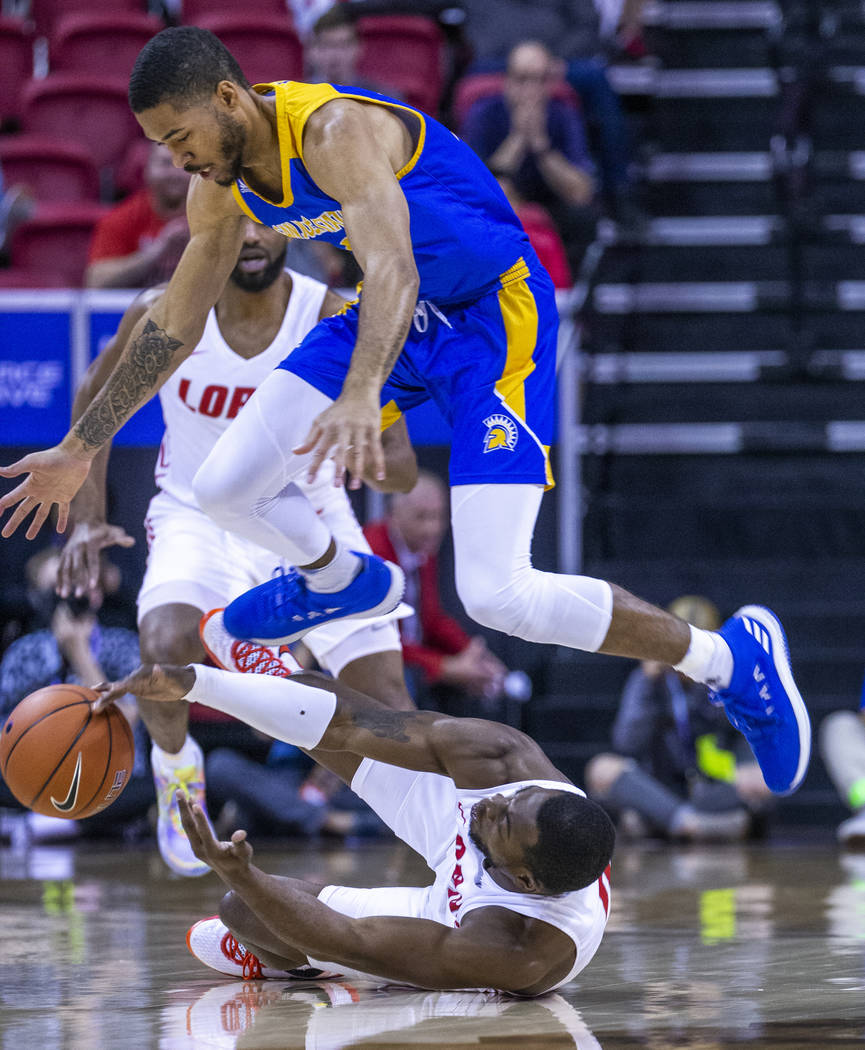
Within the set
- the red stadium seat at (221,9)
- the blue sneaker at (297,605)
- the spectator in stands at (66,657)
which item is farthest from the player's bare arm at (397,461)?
the red stadium seat at (221,9)

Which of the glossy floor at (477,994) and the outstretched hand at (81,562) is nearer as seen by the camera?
the glossy floor at (477,994)

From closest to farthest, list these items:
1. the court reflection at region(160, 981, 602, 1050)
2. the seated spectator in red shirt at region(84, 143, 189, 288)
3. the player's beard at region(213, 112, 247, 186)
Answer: the court reflection at region(160, 981, 602, 1050) → the player's beard at region(213, 112, 247, 186) → the seated spectator in red shirt at region(84, 143, 189, 288)

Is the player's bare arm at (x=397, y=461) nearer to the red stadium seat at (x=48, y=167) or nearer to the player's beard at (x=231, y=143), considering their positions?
the player's beard at (x=231, y=143)

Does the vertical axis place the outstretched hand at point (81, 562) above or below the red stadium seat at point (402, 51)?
below

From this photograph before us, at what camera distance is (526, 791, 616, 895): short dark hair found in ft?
11.0

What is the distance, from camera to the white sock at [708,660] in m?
4.20

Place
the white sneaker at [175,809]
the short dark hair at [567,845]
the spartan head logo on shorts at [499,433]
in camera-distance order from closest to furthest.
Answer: the short dark hair at [567,845], the spartan head logo on shorts at [499,433], the white sneaker at [175,809]

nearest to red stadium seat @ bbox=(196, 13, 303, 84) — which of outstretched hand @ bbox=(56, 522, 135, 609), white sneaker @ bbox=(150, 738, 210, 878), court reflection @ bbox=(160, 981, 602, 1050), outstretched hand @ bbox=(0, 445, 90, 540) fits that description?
outstretched hand @ bbox=(56, 522, 135, 609)

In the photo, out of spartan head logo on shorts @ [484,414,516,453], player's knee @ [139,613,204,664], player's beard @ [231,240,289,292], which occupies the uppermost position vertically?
player's beard @ [231,240,289,292]

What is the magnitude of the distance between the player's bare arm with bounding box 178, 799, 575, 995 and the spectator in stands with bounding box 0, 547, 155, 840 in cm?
444

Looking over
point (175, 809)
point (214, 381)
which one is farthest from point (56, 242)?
point (175, 809)

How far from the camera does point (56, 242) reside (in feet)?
29.7

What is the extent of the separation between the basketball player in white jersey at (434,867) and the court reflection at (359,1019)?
2.6 inches

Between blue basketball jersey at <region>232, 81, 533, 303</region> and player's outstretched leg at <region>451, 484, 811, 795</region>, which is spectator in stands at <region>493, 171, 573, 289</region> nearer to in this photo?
blue basketball jersey at <region>232, 81, 533, 303</region>
